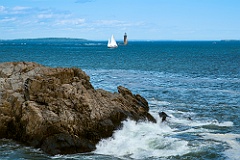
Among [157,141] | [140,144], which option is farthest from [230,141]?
[140,144]

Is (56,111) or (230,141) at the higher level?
(56,111)

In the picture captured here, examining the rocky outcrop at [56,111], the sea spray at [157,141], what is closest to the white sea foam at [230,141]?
the sea spray at [157,141]

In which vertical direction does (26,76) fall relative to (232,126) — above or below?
above

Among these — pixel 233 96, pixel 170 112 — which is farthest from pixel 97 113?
pixel 233 96

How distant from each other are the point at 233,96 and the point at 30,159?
29430 millimetres

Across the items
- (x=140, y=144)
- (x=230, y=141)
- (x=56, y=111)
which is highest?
(x=56, y=111)

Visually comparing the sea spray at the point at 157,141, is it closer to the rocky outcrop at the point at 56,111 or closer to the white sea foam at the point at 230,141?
the white sea foam at the point at 230,141

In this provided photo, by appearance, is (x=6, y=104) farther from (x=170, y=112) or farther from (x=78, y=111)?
(x=170, y=112)

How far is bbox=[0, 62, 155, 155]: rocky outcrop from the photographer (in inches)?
1125

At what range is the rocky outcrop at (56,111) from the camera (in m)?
28.6

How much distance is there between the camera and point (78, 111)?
30.5 meters

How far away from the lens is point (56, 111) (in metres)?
29.9

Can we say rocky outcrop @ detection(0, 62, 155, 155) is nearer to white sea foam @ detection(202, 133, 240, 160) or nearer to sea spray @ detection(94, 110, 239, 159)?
sea spray @ detection(94, 110, 239, 159)

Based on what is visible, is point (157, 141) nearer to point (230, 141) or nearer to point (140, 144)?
point (140, 144)
